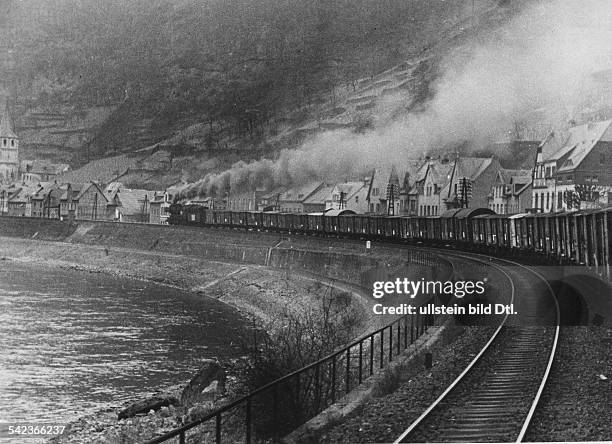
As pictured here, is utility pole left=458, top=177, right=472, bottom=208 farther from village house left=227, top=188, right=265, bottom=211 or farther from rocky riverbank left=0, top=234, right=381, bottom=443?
village house left=227, top=188, right=265, bottom=211

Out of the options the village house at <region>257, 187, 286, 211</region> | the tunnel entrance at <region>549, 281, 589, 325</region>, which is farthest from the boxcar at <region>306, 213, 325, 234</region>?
the tunnel entrance at <region>549, 281, 589, 325</region>

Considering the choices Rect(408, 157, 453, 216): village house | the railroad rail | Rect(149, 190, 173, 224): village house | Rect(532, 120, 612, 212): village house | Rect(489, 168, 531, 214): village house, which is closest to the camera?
the railroad rail

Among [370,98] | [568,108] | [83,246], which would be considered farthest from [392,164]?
[83,246]

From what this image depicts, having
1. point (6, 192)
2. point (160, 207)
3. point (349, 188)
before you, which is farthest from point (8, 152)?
point (160, 207)

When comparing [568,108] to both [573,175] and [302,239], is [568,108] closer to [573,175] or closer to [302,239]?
[573,175]

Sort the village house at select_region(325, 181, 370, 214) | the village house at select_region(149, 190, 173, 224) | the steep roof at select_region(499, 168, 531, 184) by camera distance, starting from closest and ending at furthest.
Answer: the steep roof at select_region(499, 168, 531, 184) → the village house at select_region(325, 181, 370, 214) → the village house at select_region(149, 190, 173, 224)

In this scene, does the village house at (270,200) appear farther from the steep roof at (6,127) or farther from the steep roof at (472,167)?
the steep roof at (472,167)

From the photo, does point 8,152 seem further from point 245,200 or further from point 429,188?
point 245,200
